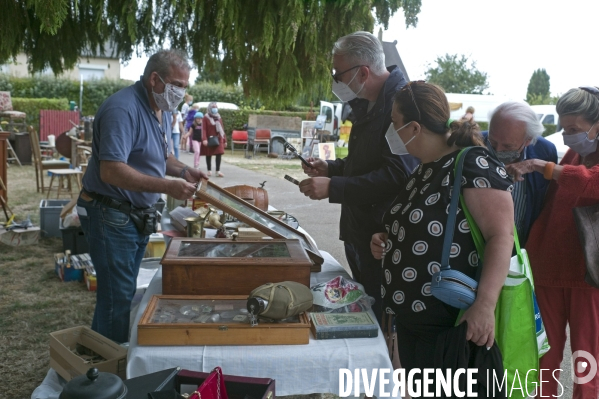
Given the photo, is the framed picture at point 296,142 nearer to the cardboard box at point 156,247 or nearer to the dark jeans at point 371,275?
the cardboard box at point 156,247

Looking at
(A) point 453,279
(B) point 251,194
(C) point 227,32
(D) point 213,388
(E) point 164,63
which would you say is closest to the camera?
(D) point 213,388

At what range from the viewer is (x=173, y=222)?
3.53 m

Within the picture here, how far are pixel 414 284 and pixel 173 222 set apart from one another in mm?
2160

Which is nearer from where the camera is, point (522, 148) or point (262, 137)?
point (522, 148)

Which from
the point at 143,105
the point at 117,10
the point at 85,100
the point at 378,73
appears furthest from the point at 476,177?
the point at 85,100

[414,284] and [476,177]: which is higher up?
[476,177]

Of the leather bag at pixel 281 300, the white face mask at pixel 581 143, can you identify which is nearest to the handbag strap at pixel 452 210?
the leather bag at pixel 281 300

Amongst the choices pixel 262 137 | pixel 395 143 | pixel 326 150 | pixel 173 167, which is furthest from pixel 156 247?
pixel 262 137

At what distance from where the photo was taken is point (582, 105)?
2.31 m

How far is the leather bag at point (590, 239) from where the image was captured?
2.24 metres

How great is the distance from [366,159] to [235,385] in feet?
4.14

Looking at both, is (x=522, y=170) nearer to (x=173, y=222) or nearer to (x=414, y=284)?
(x=414, y=284)

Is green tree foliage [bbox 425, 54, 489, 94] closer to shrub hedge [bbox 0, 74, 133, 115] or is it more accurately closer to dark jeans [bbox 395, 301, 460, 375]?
shrub hedge [bbox 0, 74, 133, 115]

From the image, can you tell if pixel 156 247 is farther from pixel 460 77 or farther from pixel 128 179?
pixel 460 77
